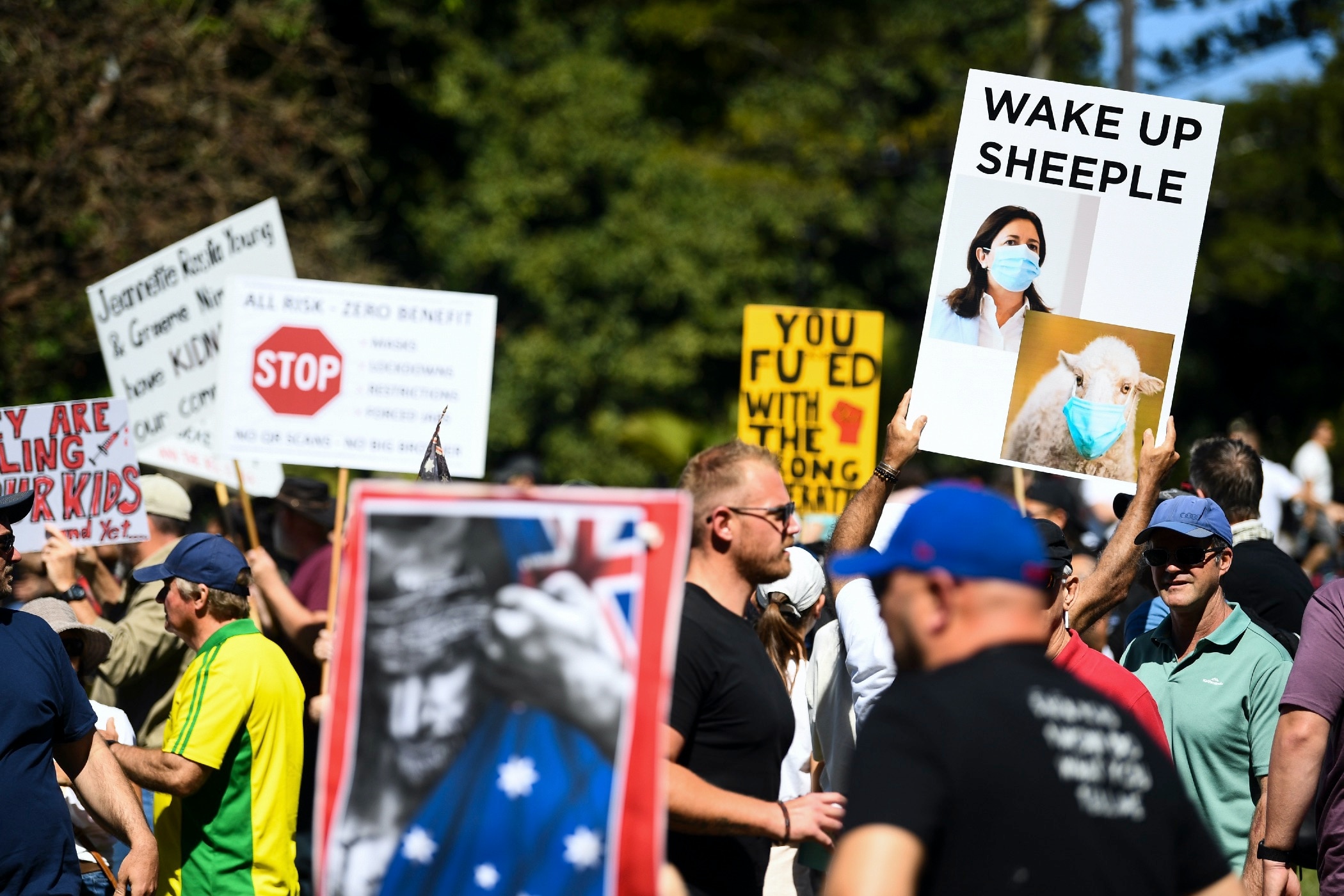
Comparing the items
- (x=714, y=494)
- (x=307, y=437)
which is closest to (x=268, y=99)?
(x=307, y=437)

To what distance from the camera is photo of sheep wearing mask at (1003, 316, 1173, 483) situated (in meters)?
5.18

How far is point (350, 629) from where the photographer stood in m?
2.67

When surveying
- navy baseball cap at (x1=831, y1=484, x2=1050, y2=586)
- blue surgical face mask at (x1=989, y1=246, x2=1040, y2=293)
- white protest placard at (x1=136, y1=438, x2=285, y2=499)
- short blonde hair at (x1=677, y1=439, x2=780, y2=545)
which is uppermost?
blue surgical face mask at (x1=989, y1=246, x2=1040, y2=293)

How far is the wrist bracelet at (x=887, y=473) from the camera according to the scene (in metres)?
4.80

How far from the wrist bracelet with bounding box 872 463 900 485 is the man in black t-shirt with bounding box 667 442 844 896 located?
3.49ft

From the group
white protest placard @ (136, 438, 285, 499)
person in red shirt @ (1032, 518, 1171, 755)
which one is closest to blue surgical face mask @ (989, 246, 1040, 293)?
person in red shirt @ (1032, 518, 1171, 755)

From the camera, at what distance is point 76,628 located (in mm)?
5191

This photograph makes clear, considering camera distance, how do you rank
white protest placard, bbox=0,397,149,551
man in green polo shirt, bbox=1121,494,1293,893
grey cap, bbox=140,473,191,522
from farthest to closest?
1. grey cap, bbox=140,473,191,522
2. white protest placard, bbox=0,397,149,551
3. man in green polo shirt, bbox=1121,494,1293,893

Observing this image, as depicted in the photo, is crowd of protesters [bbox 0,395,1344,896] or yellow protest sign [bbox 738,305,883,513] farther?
yellow protest sign [bbox 738,305,883,513]

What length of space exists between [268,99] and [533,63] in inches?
562

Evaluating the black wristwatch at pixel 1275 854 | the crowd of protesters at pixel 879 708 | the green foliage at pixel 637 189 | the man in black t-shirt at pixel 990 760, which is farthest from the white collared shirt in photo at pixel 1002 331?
the green foliage at pixel 637 189

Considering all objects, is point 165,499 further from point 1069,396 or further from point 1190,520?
point 1190,520

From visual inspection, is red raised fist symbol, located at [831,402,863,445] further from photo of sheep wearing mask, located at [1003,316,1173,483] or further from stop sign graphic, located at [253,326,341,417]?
stop sign graphic, located at [253,326,341,417]

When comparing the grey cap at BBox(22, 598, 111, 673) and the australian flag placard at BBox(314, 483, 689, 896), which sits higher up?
the australian flag placard at BBox(314, 483, 689, 896)
